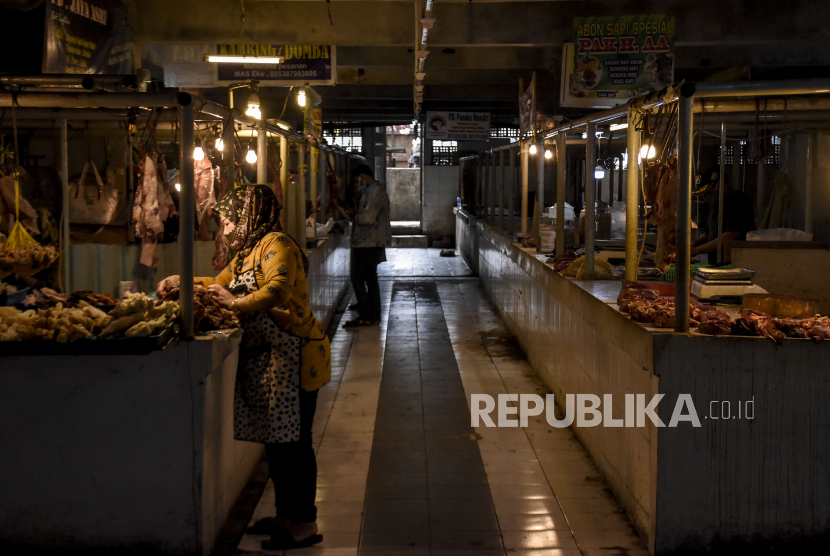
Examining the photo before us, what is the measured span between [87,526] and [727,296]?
4.29 meters

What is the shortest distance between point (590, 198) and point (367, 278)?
481 cm

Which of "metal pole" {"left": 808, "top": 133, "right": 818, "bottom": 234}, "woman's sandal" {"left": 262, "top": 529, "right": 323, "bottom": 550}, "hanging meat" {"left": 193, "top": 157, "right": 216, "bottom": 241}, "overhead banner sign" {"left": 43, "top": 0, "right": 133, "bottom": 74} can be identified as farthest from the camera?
"metal pole" {"left": 808, "top": 133, "right": 818, "bottom": 234}

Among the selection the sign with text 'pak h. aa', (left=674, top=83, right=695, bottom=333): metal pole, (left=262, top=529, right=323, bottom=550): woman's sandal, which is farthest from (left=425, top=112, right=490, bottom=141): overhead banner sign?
(left=262, top=529, right=323, bottom=550): woman's sandal

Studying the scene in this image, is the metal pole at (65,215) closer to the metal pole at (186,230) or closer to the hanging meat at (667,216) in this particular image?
the metal pole at (186,230)

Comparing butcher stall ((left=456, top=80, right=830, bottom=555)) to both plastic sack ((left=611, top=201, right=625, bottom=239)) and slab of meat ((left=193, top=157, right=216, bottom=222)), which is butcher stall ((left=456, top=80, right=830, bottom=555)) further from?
plastic sack ((left=611, top=201, right=625, bottom=239))

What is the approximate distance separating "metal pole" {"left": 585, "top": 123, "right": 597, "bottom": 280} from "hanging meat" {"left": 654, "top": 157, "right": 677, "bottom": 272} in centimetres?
95

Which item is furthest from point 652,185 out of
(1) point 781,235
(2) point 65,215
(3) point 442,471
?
(2) point 65,215

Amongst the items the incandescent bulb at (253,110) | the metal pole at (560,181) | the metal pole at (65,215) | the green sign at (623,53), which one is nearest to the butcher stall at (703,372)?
the metal pole at (560,181)

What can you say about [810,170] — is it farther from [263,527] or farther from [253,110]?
[263,527]

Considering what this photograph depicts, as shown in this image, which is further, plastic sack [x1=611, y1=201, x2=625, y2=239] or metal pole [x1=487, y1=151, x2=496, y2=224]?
metal pole [x1=487, y1=151, x2=496, y2=224]

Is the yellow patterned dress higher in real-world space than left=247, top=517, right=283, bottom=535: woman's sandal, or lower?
higher

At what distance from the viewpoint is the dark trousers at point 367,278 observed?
416 inches

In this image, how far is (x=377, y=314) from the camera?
1077 centimetres

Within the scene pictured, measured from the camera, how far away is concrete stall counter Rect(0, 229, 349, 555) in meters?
3.87
